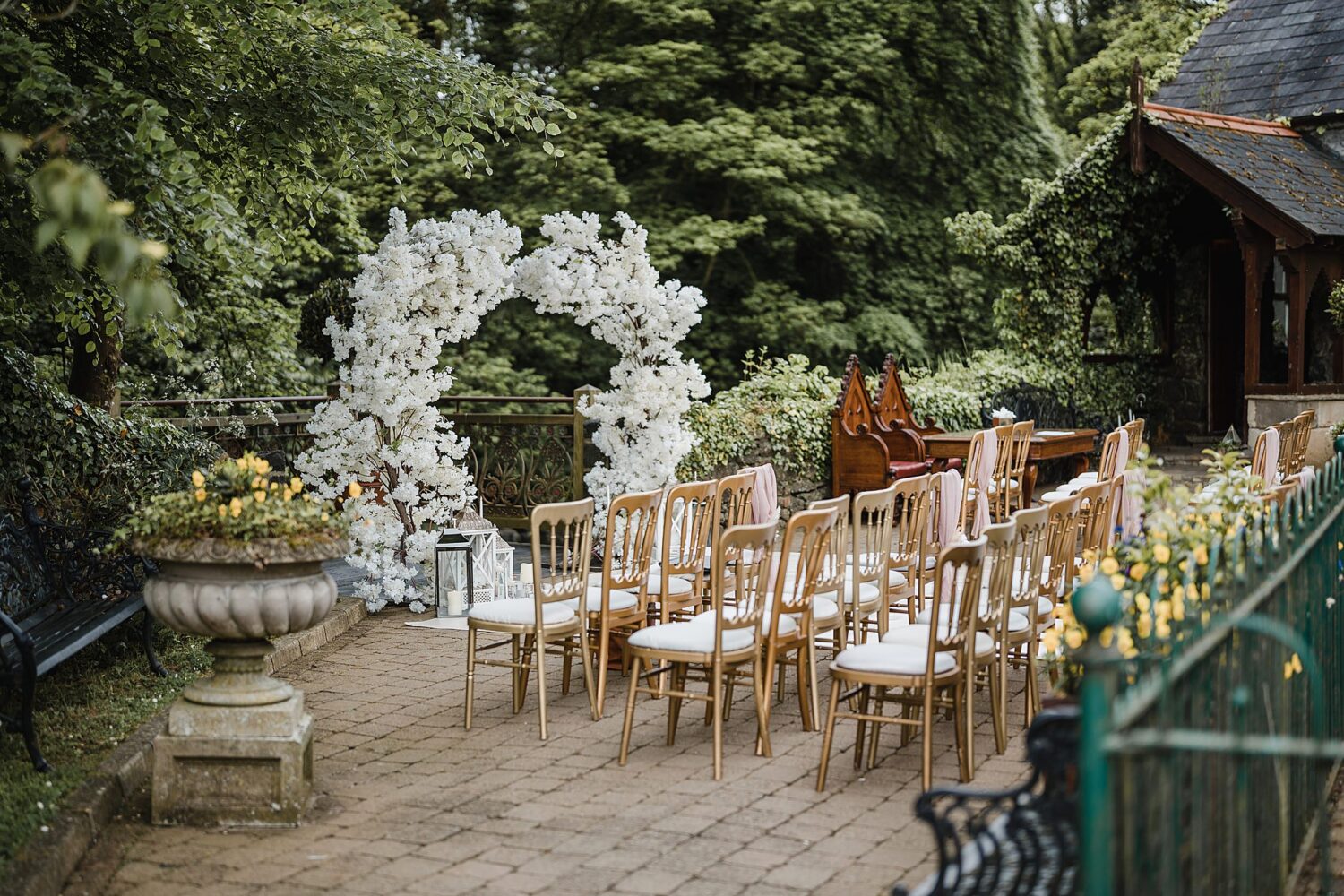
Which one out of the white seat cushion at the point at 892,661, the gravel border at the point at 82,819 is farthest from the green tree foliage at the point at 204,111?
the white seat cushion at the point at 892,661

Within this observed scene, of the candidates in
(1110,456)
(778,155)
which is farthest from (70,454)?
(778,155)

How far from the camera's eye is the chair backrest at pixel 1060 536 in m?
6.58

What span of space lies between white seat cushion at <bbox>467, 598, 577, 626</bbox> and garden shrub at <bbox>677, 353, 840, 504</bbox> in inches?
228

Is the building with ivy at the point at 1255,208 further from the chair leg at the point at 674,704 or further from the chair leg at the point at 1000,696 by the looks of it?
the chair leg at the point at 674,704

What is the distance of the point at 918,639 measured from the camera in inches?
234

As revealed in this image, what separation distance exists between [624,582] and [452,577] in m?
2.75

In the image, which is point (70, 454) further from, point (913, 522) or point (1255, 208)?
point (1255, 208)

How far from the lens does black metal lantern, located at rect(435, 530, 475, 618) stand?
369 inches

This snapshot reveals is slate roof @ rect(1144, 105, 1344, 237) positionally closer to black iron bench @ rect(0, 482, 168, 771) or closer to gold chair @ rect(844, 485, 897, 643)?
gold chair @ rect(844, 485, 897, 643)

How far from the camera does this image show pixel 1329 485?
591cm

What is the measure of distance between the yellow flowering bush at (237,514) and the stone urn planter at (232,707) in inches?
2.2

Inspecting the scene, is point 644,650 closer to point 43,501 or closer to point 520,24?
point 43,501

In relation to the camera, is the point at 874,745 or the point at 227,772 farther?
the point at 874,745

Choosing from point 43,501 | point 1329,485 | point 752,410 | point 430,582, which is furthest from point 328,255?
point 1329,485
